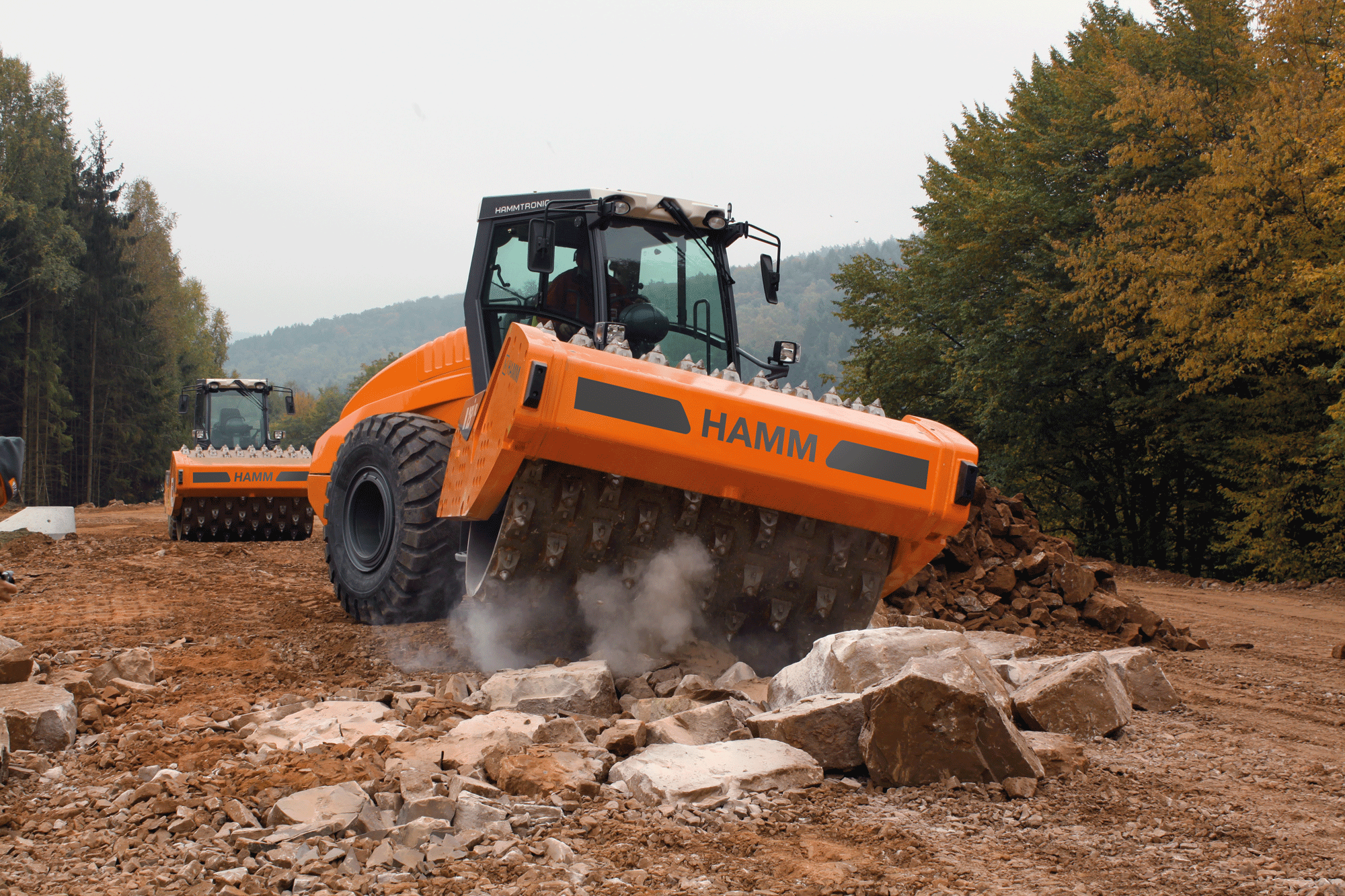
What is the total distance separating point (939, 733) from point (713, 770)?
78cm

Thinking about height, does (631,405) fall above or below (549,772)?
above

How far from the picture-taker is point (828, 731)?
3527 mm

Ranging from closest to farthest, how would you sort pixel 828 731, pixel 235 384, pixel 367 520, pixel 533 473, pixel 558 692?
pixel 828 731 → pixel 558 692 → pixel 533 473 → pixel 367 520 → pixel 235 384

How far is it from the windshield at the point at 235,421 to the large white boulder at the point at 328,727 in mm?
14216

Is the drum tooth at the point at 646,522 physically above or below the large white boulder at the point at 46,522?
above

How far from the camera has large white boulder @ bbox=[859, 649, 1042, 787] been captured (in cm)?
331

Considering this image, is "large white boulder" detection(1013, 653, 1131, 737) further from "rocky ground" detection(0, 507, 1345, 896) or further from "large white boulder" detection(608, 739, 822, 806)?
"large white boulder" detection(608, 739, 822, 806)

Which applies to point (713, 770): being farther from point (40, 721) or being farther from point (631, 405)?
point (40, 721)

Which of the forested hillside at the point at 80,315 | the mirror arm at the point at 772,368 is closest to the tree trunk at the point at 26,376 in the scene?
the forested hillside at the point at 80,315

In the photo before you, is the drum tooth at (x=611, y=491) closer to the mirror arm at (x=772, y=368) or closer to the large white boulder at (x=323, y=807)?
the mirror arm at (x=772, y=368)

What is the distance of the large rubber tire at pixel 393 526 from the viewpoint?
18.1 ft

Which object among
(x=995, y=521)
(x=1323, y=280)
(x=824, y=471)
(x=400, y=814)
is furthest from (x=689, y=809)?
(x=1323, y=280)

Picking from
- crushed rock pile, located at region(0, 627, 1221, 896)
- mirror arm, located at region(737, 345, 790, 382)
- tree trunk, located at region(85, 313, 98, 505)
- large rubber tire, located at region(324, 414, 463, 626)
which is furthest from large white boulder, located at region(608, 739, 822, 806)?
tree trunk, located at region(85, 313, 98, 505)

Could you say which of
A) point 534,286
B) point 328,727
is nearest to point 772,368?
point 534,286
